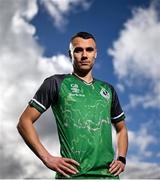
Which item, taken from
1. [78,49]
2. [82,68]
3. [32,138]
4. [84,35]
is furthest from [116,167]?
[84,35]

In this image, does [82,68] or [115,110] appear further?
[115,110]

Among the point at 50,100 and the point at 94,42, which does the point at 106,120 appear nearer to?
the point at 50,100

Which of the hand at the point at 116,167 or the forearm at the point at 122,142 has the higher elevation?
the forearm at the point at 122,142

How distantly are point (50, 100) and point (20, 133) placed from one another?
0.59 metres

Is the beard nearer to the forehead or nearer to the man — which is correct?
the man

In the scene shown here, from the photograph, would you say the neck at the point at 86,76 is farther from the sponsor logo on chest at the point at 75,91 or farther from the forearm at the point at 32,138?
the forearm at the point at 32,138

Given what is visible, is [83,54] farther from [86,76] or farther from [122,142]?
[122,142]

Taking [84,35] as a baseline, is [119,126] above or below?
below

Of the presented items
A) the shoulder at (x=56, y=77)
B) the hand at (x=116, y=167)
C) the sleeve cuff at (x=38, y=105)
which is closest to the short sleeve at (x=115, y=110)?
the hand at (x=116, y=167)

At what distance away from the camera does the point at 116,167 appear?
517 centimetres

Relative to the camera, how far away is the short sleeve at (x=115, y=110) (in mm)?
5766

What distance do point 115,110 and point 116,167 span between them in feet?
3.13

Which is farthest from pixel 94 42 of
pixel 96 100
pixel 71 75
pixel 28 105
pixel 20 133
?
pixel 20 133

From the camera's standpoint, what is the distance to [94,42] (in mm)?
5730
